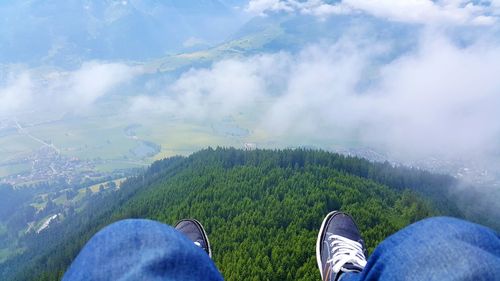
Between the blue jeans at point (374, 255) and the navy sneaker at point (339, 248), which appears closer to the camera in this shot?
the blue jeans at point (374, 255)

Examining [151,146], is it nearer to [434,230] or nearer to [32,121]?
[32,121]

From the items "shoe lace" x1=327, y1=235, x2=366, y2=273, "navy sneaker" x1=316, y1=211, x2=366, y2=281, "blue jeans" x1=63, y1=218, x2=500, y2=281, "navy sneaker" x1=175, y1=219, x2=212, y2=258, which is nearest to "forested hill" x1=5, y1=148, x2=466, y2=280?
"navy sneaker" x1=175, y1=219, x2=212, y2=258

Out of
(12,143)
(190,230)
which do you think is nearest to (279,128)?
(12,143)

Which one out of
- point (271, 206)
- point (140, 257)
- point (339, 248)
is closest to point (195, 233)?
point (339, 248)

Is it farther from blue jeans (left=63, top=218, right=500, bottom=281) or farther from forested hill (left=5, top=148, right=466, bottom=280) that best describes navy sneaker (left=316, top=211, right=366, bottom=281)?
forested hill (left=5, top=148, right=466, bottom=280)

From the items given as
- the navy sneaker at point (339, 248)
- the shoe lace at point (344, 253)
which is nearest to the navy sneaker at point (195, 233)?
the navy sneaker at point (339, 248)

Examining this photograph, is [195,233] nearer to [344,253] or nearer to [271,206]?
[344,253]

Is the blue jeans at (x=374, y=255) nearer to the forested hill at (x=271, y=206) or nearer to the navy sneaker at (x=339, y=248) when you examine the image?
the navy sneaker at (x=339, y=248)
